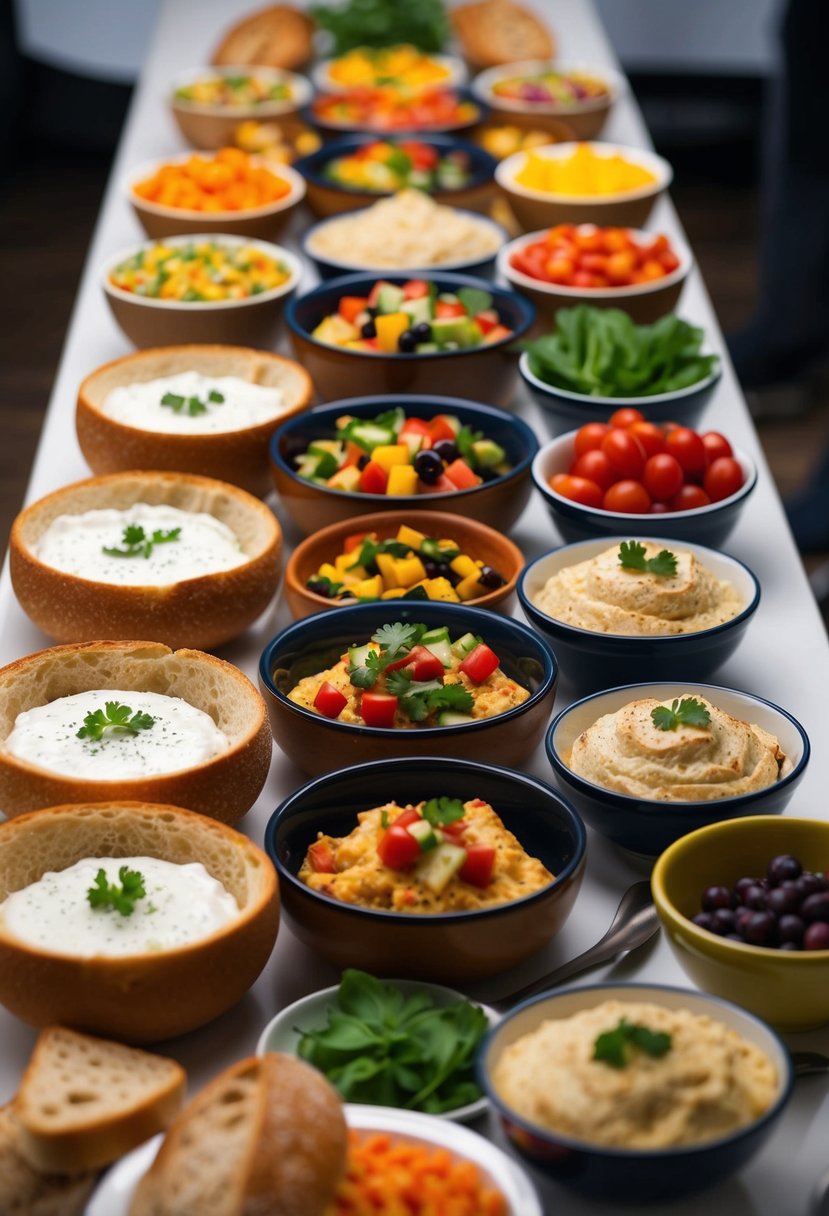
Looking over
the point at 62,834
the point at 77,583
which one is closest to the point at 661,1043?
the point at 62,834

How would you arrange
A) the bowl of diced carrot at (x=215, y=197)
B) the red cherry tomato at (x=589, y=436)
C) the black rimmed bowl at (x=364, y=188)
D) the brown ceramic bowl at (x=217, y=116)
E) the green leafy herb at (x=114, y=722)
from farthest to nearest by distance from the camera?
the brown ceramic bowl at (x=217, y=116), the black rimmed bowl at (x=364, y=188), the bowl of diced carrot at (x=215, y=197), the red cherry tomato at (x=589, y=436), the green leafy herb at (x=114, y=722)

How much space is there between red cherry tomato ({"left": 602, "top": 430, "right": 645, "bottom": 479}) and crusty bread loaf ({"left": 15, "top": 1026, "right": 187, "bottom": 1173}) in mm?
1280

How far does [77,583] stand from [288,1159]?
104 cm

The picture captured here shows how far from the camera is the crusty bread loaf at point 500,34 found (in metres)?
4.87

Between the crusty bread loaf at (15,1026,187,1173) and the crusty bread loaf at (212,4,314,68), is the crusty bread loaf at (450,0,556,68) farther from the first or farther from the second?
the crusty bread loaf at (15,1026,187,1173)

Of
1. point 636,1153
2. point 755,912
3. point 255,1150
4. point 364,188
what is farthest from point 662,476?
point 364,188

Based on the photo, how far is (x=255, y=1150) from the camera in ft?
4.09

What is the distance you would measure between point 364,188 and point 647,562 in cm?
188

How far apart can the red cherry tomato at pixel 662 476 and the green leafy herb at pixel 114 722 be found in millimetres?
938

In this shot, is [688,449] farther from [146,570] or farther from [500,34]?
[500,34]

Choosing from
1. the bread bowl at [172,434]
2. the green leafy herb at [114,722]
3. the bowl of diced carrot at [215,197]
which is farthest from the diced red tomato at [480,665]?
the bowl of diced carrot at [215,197]

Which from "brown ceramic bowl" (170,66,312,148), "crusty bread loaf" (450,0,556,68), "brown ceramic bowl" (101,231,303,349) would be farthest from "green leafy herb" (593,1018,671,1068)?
"crusty bread loaf" (450,0,556,68)

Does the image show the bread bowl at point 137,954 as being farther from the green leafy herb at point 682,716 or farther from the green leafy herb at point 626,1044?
the green leafy herb at point 682,716

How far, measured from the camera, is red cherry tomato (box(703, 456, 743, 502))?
2451 millimetres
